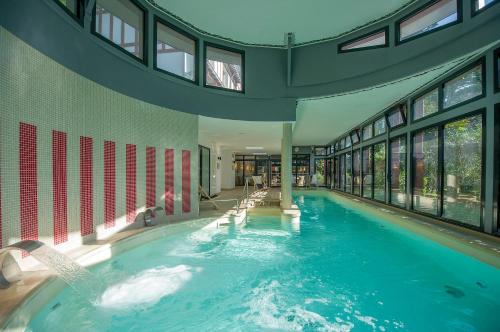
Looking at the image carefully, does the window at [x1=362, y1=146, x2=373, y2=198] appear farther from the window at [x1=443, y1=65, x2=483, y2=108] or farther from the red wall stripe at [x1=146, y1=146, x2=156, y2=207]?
the red wall stripe at [x1=146, y1=146, x2=156, y2=207]

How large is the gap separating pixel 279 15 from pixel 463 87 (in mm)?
3992

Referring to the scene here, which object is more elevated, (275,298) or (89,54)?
(89,54)

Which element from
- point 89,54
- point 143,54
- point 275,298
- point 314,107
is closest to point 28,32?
point 89,54

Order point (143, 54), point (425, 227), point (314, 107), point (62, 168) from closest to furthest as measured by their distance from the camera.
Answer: point (62, 168), point (425, 227), point (143, 54), point (314, 107)

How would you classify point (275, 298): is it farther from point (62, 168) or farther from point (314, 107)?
point (314, 107)

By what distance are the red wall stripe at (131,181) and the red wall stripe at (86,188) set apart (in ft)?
2.75

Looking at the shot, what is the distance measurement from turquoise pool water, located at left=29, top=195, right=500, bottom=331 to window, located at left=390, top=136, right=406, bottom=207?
230cm

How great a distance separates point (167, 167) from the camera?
602cm

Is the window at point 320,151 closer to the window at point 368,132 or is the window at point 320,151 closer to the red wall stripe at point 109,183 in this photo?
the window at point 368,132

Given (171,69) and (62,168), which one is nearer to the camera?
(62,168)

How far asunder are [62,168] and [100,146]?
84cm

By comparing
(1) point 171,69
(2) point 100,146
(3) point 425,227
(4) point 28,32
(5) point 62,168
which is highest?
(1) point 171,69

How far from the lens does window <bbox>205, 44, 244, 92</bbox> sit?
6.99 m

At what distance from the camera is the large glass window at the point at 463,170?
4.50 metres
